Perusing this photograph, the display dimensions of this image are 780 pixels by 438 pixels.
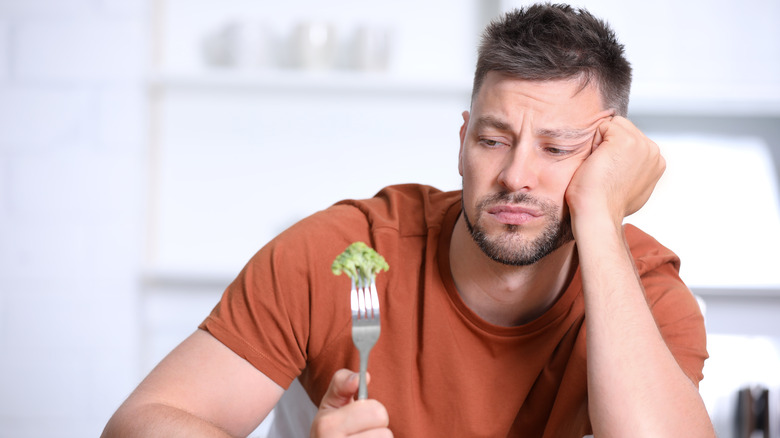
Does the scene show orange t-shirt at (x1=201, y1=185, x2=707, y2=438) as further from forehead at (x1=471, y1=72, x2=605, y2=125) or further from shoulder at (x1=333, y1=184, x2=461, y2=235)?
forehead at (x1=471, y1=72, x2=605, y2=125)

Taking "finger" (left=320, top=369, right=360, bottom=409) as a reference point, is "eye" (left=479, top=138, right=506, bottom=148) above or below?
above

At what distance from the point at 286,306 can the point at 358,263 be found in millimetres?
457

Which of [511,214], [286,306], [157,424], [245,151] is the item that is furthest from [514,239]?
[245,151]

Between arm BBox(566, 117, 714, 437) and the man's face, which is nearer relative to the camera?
arm BBox(566, 117, 714, 437)

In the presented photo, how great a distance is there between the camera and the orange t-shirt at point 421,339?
4.79 ft

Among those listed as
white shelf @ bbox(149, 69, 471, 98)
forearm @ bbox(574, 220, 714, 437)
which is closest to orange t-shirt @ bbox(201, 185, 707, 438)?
forearm @ bbox(574, 220, 714, 437)

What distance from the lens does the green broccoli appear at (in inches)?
40.9

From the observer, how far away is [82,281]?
2883 mm

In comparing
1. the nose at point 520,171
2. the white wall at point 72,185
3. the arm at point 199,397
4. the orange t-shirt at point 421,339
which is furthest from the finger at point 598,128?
the white wall at point 72,185

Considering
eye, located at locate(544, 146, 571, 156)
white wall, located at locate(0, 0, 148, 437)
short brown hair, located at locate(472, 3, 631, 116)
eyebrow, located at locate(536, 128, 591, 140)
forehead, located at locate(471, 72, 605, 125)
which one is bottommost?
white wall, located at locate(0, 0, 148, 437)

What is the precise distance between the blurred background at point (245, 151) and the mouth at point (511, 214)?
153 centimetres

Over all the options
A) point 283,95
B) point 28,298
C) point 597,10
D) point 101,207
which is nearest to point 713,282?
point 597,10

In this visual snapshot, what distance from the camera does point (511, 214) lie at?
4.70ft

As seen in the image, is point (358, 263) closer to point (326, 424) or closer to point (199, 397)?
point (326, 424)
